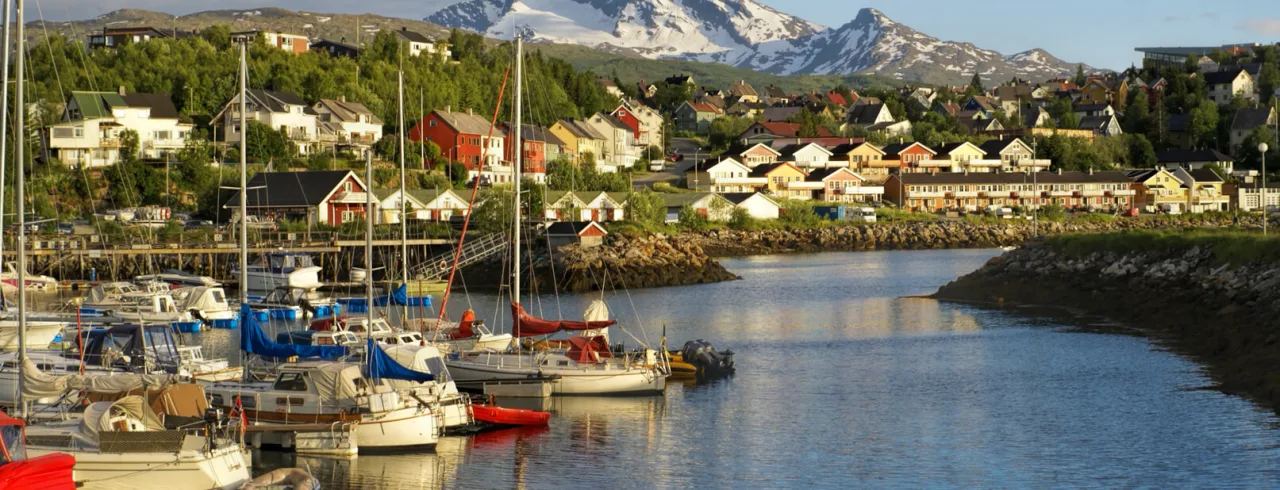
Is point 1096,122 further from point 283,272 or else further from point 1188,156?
point 283,272

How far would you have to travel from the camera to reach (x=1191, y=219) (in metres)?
97.8

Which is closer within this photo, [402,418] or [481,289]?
[402,418]

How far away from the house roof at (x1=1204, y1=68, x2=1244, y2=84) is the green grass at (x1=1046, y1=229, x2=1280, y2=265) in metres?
107

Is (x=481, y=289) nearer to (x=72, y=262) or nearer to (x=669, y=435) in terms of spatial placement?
(x=72, y=262)

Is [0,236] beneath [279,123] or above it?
beneath

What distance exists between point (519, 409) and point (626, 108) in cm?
9675

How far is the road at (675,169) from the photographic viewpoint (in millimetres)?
100838

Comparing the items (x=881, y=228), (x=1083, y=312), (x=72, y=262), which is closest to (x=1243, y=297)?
(x=1083, y=312)

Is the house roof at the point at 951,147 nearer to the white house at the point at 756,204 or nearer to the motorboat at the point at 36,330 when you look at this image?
the white house at the point at 756,204

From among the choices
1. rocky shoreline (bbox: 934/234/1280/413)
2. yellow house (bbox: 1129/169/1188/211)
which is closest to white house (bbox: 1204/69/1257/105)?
yellow house (bbox: 1129/169/1188/211)

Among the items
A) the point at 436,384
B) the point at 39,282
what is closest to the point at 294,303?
the point at 39,282

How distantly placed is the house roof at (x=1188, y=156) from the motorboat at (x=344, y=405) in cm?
10679

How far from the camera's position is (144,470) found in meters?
18.2

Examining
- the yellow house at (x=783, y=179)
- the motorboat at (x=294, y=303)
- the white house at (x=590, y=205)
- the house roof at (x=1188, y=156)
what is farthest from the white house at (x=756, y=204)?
the house roof at (x=1188, y=156)
